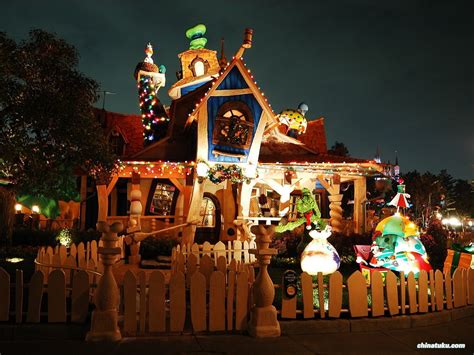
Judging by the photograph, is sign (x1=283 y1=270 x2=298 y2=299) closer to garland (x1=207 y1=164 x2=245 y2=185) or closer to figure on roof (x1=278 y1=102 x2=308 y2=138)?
garland (x1=207 y1=164 x2=245 y2=185)

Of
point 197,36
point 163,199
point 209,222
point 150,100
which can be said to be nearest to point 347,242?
point 209,222

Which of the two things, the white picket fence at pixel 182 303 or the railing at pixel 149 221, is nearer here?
the white picket fence at pixel 182 303

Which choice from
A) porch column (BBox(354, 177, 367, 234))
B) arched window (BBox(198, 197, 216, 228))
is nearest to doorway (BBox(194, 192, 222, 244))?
arched window (BBox(198, 197, 216, 228))

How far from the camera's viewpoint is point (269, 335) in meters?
5.03

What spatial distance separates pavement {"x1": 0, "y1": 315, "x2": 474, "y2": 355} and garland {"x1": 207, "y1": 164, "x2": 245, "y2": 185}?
8.47m

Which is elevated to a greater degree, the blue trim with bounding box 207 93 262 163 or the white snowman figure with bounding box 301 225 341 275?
the blue trim with bounding box 207 93 262 163

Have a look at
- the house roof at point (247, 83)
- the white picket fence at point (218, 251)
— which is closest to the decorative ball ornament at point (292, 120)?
the house roof at point (247, 83)

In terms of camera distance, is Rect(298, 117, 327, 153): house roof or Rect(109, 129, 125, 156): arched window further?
Rect(298, 117, 327, 153): house roof

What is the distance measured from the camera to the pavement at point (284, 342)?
14.7ft

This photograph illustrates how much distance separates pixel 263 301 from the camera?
5.13 meters

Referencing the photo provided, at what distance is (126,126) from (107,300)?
1502cm

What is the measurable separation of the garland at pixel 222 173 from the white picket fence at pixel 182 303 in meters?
8.20

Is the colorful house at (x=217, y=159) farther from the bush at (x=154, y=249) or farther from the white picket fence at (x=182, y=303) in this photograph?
the white picket fence at (x=182, y=303)

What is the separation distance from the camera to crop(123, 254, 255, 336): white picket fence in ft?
16.4
